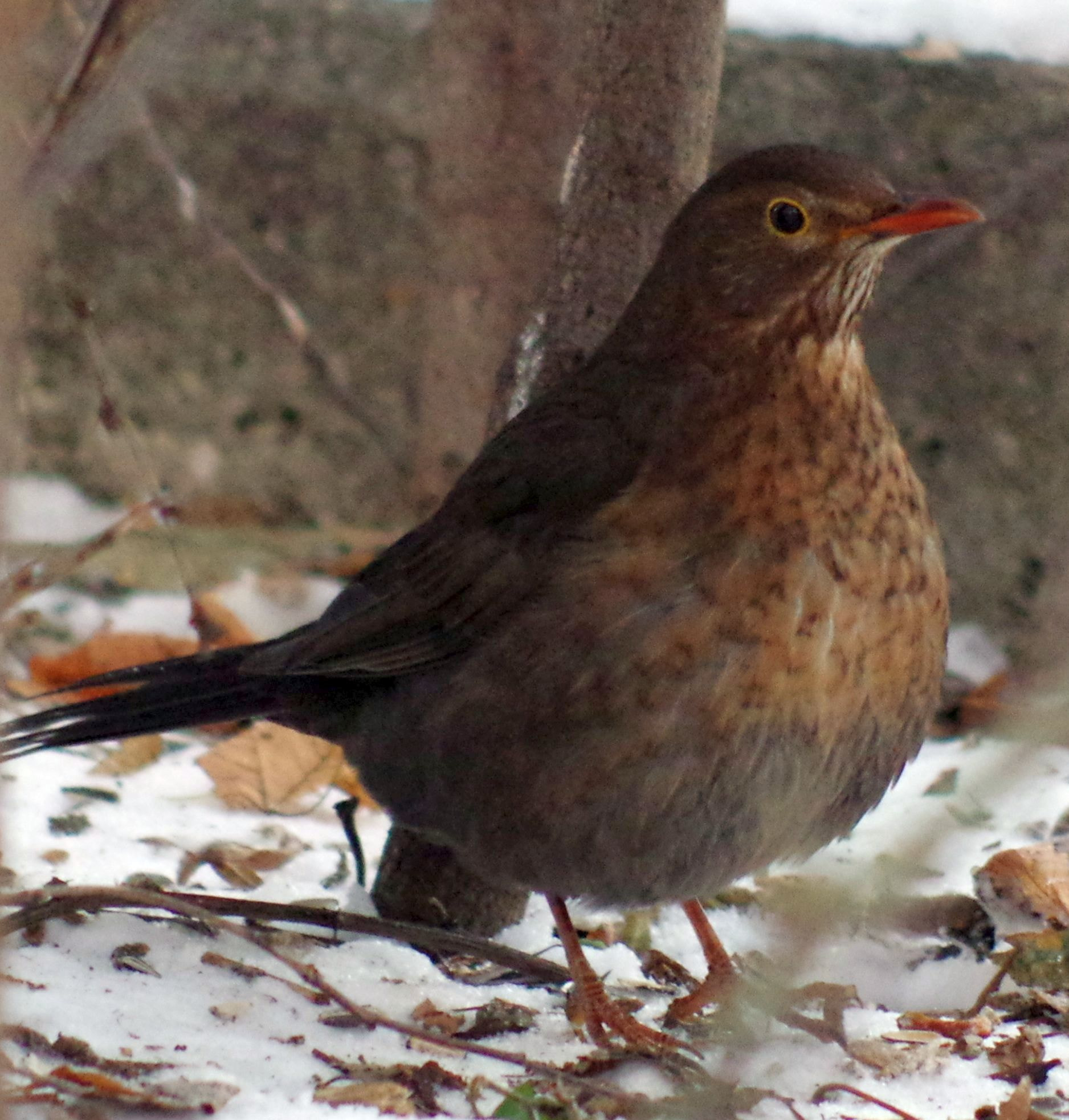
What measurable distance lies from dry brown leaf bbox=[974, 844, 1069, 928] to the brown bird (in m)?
0.53

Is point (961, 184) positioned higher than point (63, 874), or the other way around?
point (961, 184)

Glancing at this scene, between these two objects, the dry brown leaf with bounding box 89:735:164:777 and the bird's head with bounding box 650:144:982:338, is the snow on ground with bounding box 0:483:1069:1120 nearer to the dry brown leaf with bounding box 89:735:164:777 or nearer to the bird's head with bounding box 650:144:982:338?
the dry brown leaf with bounding box 89:735:164:777

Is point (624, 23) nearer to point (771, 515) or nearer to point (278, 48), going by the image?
point (771, 515)

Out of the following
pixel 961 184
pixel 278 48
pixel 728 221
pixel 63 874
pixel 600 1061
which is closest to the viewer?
pixel 600 1061

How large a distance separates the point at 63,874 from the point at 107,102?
2278mm

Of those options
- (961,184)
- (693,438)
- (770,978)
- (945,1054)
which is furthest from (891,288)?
(770,978)

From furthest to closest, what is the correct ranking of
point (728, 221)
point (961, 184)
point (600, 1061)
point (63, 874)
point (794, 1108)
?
1. point (961, 184)
2. point (63, 874)
3. point (728, 221)
4. point (600, 1061)
5. point (794, 1108)

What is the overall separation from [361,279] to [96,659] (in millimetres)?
1842

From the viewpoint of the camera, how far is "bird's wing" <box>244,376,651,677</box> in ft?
10.4

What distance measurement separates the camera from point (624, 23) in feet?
12.1

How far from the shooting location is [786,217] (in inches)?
127

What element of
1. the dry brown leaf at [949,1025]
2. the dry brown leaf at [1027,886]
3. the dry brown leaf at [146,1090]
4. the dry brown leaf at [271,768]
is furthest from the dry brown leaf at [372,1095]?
the dry brown leaf at [271,768]

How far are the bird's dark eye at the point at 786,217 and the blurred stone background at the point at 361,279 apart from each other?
2.17 meters

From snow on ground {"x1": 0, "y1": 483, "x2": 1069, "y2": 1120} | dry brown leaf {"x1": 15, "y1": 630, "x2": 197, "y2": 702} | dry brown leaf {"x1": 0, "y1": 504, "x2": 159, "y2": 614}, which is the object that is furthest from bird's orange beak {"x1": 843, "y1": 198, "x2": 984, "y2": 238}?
dry brown leaf {"x1": 15, "y1": 630, "x2": 197, "y2": 702}
